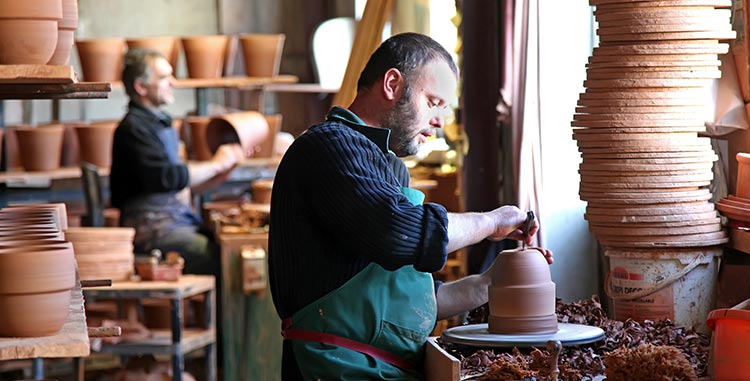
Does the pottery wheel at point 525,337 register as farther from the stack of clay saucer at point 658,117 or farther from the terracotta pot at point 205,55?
the terracotta pot at point 205,55

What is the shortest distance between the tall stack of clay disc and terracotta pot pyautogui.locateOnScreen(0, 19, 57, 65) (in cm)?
166

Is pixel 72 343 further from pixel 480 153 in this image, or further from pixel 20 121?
pixel 20 121

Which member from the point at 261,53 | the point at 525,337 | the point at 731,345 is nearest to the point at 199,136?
the point at 261,53

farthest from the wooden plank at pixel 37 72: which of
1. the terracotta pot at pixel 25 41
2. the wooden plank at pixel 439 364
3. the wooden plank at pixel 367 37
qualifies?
the wooden plank at pixel 367 37

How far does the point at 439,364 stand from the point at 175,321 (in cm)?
366

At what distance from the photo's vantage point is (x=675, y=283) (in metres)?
3.57

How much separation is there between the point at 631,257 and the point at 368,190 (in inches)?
44.4

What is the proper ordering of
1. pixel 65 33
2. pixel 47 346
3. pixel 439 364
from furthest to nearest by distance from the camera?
1. pixel 65 33
2. pixel 439 364
3. pixel 47 346

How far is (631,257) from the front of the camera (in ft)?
11.8

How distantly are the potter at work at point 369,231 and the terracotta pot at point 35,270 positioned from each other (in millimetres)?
622

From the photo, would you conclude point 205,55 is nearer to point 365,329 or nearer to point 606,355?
point 365,329

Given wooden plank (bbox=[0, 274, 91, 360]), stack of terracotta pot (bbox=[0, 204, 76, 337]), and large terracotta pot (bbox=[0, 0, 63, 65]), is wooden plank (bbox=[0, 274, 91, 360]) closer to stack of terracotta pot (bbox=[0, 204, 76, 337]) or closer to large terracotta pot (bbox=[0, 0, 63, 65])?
stack of terracotta pot (bbox=[0, 204, 76, 337])

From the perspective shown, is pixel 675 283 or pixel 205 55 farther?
pixel 205 55

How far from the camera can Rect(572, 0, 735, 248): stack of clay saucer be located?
349 centimetres
